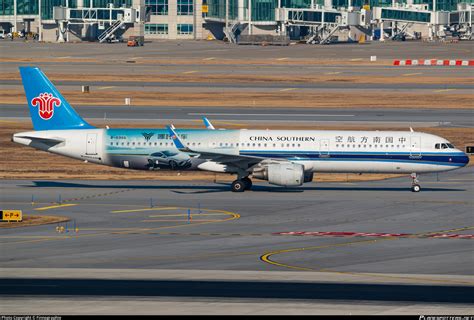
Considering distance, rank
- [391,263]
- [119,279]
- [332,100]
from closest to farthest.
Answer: [119,279] < [391,263] < [332,100]

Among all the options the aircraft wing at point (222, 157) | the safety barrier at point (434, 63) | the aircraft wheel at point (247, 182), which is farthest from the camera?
the safety barrier at point (434, 63)

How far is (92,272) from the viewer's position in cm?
4888

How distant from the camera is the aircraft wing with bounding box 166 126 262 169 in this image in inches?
2931

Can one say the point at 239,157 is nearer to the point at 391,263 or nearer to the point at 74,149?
the point at 74,149

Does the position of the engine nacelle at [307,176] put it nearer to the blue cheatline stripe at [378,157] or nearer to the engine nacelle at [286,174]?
the blue cheatline stripe at [378,157]

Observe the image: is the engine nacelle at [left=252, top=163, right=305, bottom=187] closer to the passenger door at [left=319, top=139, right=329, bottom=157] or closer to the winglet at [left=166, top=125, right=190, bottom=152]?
the passenger door at [left=319, top=139, right=329, bottom=157]

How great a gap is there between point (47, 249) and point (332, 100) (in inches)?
3434

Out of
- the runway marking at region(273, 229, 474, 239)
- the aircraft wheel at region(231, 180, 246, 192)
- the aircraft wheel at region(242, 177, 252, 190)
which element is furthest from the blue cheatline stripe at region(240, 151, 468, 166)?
the runway marking at region(273, 229, 474, 239)

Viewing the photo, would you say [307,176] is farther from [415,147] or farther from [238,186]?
[415,147]

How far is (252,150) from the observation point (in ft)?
249

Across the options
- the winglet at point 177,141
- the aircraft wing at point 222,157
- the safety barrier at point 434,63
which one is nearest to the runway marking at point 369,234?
the aircraft wing at point 222,157

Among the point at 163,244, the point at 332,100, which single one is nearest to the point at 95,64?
the point at 332,100

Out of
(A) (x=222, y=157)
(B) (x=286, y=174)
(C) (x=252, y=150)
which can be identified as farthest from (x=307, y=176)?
(A) (x=222, y=157)

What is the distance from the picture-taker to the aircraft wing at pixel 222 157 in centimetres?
7444
